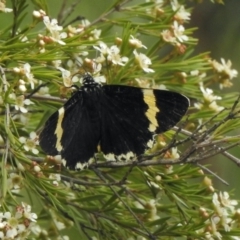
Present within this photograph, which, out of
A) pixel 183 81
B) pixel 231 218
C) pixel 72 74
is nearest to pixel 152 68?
pixel 183 81

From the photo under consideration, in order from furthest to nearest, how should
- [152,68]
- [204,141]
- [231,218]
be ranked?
[152,68] < [231,218] < [204,141]

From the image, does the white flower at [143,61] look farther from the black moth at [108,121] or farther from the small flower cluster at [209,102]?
the small flower cluster at [209,102]

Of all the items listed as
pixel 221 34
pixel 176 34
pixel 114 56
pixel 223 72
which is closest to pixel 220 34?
pixel 221 34

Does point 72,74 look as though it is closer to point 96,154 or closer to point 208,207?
point 96,154

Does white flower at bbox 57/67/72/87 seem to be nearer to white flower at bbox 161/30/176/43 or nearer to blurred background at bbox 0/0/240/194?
white flower at bbox 161/30/176/43

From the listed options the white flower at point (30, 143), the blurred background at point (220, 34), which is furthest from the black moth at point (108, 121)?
the blurred background at point (220, 34)

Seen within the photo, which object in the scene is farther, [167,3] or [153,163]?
[167,3]

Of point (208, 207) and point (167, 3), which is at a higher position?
point (167, 3)

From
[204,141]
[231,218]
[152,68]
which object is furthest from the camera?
[152,68]
